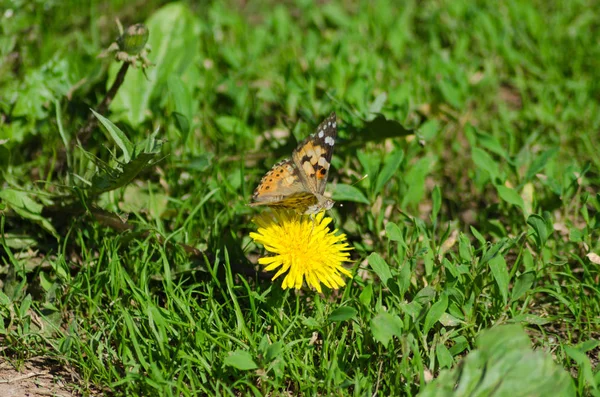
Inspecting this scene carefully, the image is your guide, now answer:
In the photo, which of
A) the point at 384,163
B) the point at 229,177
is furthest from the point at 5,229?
the point at 384,163

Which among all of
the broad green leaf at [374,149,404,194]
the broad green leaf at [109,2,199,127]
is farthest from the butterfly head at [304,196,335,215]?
the broad green leaf at [109,2,199,127]

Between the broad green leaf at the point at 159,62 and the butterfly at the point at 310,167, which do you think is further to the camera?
the broad green leaf at the point at 159,62

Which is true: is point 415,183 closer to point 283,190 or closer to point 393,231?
point 393,231

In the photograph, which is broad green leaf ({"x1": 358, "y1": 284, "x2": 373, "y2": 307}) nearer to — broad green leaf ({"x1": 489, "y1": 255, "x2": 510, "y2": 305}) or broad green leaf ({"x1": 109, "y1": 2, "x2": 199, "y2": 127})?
broad green leaf ({"x1": 489, "y1": 255, "x2": 510, "y2": 305})

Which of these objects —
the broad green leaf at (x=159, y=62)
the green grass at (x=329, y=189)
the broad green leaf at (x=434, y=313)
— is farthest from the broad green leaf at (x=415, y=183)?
the broad green leaf at (x=159, y=62)

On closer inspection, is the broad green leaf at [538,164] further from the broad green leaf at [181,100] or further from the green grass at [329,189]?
the broad green leaf at [181,100]

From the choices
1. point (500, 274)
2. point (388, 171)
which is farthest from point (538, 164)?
point (500, 274)
